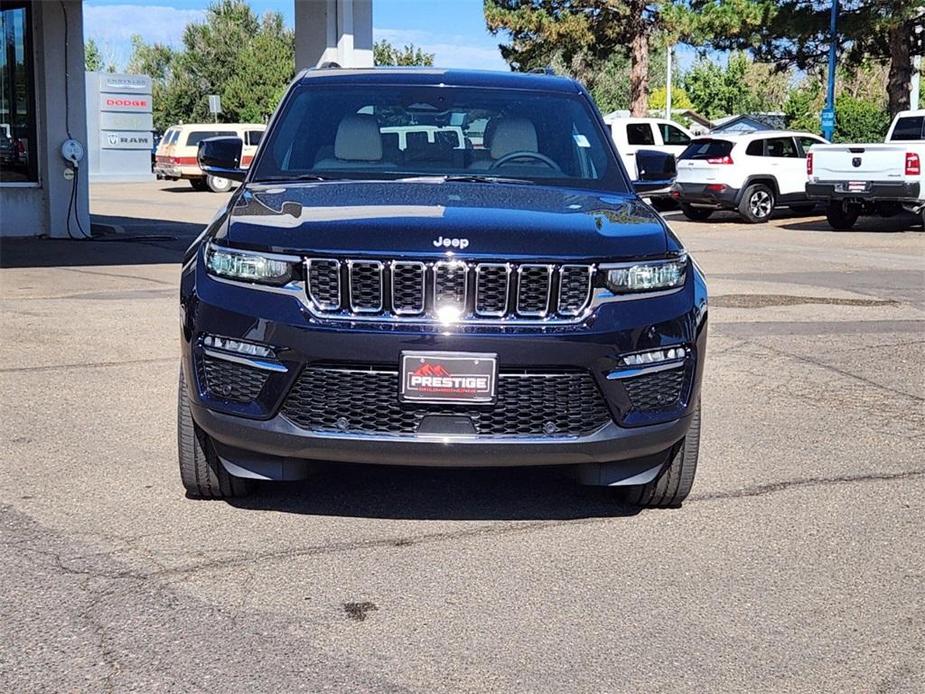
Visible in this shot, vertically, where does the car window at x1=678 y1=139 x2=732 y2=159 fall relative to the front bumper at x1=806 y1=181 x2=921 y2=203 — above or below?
above

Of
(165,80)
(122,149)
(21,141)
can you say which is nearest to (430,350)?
(21,141)

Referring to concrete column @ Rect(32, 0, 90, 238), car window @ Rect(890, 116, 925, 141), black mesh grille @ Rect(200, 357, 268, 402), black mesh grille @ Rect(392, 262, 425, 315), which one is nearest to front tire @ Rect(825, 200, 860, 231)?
car window @ Rect(890, 116, 925, 141)

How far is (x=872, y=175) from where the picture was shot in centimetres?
2006

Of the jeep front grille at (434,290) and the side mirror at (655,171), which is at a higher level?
the side mirror at (655,171)

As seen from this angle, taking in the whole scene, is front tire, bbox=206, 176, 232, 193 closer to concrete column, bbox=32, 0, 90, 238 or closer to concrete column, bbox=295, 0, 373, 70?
concrete column, bbox=32, 0, 90, 238

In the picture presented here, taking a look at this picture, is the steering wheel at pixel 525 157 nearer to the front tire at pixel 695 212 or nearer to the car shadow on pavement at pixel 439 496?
the car shadow on pavement at pixel 439 496

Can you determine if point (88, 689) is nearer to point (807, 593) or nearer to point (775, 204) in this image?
point (807, 593)

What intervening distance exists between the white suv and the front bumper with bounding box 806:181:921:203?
6.85 feet

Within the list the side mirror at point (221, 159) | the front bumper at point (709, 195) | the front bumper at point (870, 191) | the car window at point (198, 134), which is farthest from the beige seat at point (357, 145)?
the car window at point (198, 134)

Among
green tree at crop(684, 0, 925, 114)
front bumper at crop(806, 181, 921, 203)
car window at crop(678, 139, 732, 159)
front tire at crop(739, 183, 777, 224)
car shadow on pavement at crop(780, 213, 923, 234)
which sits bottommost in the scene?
car shadow on pavement at crop(780, 213, 923, 234)

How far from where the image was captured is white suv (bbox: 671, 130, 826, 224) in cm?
2289

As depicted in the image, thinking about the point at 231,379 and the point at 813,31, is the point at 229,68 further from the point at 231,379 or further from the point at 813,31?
the point at 231,379

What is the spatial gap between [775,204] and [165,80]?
Answer: 73542mm

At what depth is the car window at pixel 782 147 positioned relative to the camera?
23266mm
